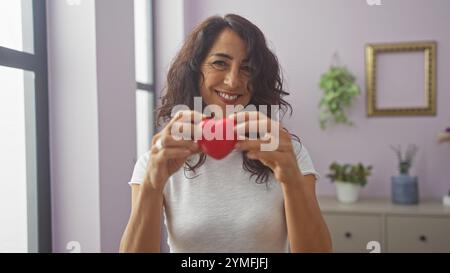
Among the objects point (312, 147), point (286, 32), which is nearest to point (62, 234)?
point (286, 32)

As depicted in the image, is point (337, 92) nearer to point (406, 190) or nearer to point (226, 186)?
point (406, 190)

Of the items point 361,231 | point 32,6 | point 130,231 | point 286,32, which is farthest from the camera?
point 361,231

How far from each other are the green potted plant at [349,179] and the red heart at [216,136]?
2.94ft

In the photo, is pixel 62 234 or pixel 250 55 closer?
pixel 250 55

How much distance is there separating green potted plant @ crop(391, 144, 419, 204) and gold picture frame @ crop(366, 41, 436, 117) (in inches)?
4.7

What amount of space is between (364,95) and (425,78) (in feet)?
0.64

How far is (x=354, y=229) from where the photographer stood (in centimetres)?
109

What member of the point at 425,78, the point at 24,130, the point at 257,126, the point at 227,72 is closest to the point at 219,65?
the point at 227,72

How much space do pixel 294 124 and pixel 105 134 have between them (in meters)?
0.75

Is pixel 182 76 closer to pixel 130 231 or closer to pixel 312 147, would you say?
pixel 130 231

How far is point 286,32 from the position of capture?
0.83 meters

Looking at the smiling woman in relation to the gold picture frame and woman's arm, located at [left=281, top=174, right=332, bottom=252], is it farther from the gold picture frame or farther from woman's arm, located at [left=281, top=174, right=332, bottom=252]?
the gold picture frame

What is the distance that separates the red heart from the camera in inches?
11.9

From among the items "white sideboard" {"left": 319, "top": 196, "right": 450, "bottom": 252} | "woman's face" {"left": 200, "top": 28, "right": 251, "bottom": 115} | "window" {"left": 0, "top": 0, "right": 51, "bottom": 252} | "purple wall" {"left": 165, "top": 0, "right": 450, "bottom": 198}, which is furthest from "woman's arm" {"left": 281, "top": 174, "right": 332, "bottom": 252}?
"white sideboard" {"left": 319, "top": 196, "right": 450, "bottom": 252}
